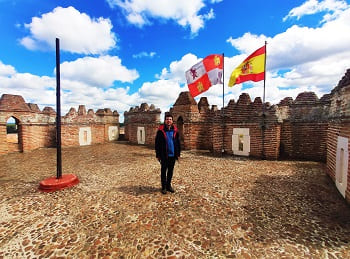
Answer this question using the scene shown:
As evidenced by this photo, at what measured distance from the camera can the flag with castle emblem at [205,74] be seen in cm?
1015

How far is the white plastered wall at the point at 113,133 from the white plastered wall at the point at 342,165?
61.9ft

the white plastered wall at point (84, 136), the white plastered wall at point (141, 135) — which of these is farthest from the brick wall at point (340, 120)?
the white plastered wall at point (84, 136)

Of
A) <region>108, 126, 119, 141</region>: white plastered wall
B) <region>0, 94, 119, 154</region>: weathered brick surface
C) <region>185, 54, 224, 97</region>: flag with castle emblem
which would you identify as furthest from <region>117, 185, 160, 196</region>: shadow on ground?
<region>108, 126, 119, 141</region>: white plastered wall

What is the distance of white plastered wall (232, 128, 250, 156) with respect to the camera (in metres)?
9.54

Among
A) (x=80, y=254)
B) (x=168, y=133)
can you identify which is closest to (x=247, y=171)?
(x=168, y=133)

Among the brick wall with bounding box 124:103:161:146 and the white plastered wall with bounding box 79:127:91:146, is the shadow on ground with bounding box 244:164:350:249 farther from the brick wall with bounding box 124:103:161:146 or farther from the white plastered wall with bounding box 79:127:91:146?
the white plastered wall with bounding box 79:127:91:146

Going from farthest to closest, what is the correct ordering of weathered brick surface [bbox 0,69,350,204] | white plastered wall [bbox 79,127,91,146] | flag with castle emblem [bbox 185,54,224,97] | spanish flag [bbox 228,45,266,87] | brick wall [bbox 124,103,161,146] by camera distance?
1. white plastered wall [bbox 79,127,91,146]
2. brick wall [bbox 124,103,161,146]
3. flag with castle emblem [bbox 185,54,224,97]
4. spanish flag [bbox 228,45,266,87]
5. weathered brick surface [bbox 0,69,350,204]

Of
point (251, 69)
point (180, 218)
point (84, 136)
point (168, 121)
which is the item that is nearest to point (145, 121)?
point (84, 136)

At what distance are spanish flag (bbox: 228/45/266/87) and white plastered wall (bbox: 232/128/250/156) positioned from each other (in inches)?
114

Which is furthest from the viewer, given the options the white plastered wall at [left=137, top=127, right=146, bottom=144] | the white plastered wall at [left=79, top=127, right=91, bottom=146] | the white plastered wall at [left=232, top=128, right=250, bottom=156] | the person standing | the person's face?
the white plastered wall at [left=137, top=127, right=146, bottom=144]

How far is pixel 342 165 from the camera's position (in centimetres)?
473

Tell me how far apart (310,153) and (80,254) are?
1087 cm

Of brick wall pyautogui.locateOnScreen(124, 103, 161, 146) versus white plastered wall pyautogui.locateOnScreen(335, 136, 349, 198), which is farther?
brick wall pyautogui.locateOnScreen(124, 103, 161, 146)

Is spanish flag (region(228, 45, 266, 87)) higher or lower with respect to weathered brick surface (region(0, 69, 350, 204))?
higher
